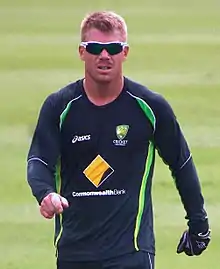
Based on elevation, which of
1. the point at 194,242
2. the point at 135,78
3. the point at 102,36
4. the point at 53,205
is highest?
the point at 135,78

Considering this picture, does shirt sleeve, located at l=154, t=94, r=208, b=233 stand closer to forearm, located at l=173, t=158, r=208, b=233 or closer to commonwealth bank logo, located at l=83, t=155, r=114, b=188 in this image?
forearm, located at l=173, t=158, r=208, b=233

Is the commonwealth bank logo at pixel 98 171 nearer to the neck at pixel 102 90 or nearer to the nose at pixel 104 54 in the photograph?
the neck at pixel 102 90

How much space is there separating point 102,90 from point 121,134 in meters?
0.21

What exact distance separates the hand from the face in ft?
2.01

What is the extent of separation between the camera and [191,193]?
487cm

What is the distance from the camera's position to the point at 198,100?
10.9 metres

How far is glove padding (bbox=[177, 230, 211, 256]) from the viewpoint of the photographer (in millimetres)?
5000

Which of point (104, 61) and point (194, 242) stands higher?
point (104, 61)

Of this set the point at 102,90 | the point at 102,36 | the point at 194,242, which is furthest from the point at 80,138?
the point at 194,242

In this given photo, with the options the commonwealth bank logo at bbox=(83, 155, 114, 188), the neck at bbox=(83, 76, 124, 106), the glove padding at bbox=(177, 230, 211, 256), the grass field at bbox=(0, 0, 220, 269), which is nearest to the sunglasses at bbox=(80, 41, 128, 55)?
the neck at bbox=(83, 76, 124, 106)

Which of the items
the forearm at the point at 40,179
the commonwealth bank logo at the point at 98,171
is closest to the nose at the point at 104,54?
the commonwealth bank logo at the point at 98,171

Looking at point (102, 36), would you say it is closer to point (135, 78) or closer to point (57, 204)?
point (57, 204)

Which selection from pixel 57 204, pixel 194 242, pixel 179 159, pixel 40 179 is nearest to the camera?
pixel 57 204

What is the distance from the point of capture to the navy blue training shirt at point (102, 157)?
4.73 metres
